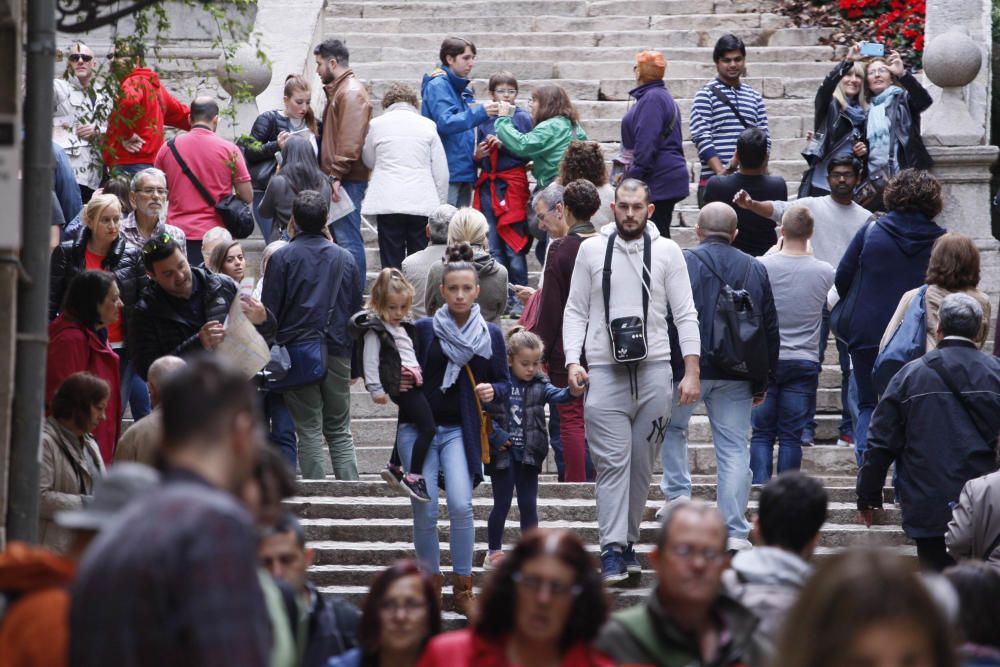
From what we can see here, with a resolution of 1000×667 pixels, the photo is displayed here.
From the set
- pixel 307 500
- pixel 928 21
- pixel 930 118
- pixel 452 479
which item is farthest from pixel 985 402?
pixel 928 21

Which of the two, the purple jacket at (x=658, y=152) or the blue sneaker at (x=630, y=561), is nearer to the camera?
the blue sneaker at (x=630, y=561)

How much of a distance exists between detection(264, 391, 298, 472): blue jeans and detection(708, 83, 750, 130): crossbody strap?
4.64 meters

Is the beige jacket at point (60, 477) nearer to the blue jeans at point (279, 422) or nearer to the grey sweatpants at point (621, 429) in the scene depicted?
the grey sweatpants at point (621, 429)

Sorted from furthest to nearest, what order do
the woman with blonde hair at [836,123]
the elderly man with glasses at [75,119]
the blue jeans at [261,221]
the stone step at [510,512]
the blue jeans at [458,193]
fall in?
1. the blue jeans at [458,193]
2. the blue jeans at [261,221]
3. the woman with blonde hair at [836,123]
4. the elderly man with glasses at [75,119]
5. the stone step at [510,512]

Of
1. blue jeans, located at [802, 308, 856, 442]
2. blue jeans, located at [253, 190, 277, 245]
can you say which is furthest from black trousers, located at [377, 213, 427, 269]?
blue jeans, located at [802, 308, 856, 442]

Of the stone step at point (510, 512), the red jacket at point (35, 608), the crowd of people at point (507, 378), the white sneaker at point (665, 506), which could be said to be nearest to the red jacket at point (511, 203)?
the crowd of people at point (507, 378)

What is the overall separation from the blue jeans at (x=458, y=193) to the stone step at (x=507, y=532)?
179 inches

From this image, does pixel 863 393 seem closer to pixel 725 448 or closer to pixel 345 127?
pixel 725 448

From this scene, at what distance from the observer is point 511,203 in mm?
13883

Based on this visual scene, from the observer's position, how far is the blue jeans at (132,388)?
36.1 ft

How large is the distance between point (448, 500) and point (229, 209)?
14.2 ft

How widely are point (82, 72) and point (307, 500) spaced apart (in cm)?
374

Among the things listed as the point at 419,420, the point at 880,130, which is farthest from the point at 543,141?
the point at 419,420

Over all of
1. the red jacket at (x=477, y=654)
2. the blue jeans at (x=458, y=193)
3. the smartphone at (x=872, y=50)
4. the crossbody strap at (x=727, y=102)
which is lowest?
the red jacket at (x=477, y=654)
